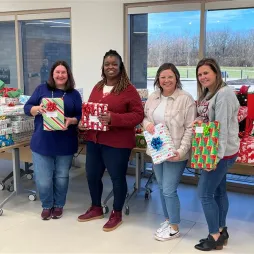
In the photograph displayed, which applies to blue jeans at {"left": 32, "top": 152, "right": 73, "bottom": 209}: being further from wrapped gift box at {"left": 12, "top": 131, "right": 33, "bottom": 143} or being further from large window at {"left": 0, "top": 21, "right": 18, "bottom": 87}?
large window at {"left": 0, "top": 21, "right": 18, "bottom": 87}

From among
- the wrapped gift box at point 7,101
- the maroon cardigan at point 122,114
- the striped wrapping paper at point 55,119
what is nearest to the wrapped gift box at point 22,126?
the wrapped gift box at point 7,101

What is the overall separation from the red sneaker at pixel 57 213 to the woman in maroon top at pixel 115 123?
514mm

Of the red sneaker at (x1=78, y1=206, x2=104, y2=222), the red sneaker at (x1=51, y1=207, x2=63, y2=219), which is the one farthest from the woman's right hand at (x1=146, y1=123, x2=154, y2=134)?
the red sneaker at (x1=51, y1=207, x2=63, y2=219)

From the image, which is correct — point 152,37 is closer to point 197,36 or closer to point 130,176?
point 197,36

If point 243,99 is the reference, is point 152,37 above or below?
above

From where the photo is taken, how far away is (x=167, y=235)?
118 inches

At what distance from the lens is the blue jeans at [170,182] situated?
2797 millimetres

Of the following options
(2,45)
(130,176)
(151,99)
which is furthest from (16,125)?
(2,45)

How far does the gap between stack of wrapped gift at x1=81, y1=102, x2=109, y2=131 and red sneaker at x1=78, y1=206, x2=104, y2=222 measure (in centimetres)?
84

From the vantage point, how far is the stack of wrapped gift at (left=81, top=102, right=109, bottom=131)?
2920mm

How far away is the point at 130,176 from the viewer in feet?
15.7

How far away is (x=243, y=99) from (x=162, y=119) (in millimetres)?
808

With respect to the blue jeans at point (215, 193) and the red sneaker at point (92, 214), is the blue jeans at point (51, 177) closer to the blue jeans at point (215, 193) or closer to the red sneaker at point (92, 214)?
the red sneaker at point (92, 214)

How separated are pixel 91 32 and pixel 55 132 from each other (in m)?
2.01
